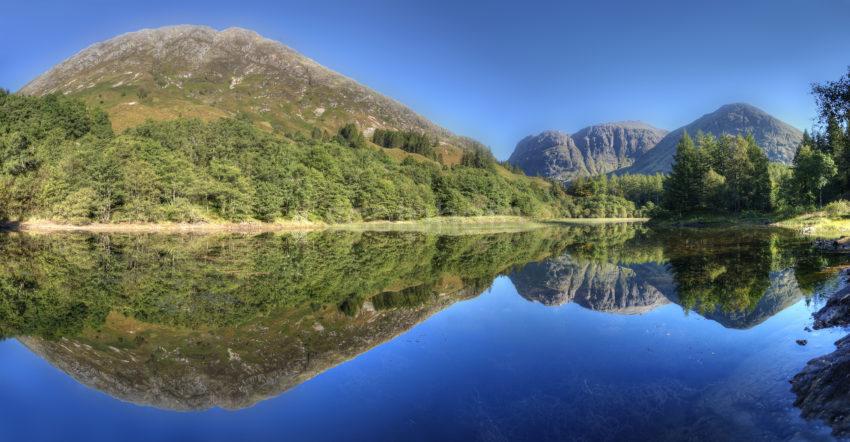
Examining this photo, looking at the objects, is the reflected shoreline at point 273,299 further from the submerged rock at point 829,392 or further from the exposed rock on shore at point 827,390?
the submerged rock at point 829,392

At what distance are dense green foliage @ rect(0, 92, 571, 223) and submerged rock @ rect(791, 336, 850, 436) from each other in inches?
3202

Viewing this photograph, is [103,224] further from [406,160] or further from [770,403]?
[406,160]

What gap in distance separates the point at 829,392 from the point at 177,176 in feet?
281

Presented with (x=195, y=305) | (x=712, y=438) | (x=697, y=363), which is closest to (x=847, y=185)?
(x=697, y=363)

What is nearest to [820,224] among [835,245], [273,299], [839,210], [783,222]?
[839,210]

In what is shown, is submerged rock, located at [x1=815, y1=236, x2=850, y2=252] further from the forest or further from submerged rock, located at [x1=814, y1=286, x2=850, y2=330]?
the forest

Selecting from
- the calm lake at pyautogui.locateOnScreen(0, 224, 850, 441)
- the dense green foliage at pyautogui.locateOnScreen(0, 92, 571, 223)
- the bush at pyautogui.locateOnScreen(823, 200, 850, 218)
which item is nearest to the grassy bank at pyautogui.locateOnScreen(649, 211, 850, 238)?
the bush at pyautogui.locateOnScreen(823, 200, 850, 218)

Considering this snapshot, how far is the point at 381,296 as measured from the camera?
1928 centimetres

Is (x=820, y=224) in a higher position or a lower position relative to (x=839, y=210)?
lower

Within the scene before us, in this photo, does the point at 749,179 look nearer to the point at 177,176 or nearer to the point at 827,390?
the point at 827,390

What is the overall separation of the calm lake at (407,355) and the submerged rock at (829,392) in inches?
9.0

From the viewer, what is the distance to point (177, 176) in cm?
7544

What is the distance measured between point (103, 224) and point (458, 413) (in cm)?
7954

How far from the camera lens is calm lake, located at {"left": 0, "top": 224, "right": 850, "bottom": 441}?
315 inches
